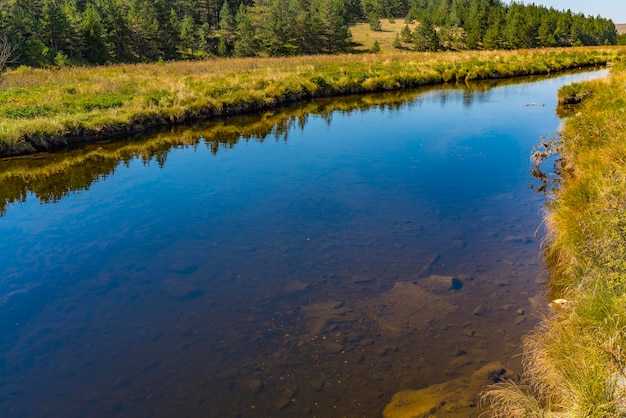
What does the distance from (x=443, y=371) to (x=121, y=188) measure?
11062 mm

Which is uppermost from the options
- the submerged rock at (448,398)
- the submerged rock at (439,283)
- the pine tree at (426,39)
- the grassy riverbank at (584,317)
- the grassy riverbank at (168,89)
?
the pine tree at (426,39)

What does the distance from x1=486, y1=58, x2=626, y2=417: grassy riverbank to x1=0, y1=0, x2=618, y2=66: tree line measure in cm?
5281

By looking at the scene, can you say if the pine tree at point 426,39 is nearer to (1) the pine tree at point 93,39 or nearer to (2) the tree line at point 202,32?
(2) the tree line at point 202,32

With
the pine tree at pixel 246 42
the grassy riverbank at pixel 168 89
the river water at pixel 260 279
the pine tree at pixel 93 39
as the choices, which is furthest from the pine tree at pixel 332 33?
the river water at pixel 260 279

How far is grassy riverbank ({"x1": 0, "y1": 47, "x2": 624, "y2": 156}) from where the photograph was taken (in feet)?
63.8

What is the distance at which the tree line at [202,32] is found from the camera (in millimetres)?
59219

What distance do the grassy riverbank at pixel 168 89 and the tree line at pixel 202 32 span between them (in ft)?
80.4

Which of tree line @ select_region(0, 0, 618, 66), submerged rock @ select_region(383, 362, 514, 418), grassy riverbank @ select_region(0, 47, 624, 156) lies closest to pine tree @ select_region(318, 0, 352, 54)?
tree line @ select_region(0, 0, 618, 66)

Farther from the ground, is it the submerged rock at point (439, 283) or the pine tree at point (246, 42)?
the pine tree at point (246, 42)

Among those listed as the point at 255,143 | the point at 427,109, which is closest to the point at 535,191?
the point at 255,143

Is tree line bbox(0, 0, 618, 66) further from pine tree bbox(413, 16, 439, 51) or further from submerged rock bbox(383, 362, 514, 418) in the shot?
submerged rock bbox(383, 362, 514, 418)

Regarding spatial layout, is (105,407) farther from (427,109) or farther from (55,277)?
(427,109)

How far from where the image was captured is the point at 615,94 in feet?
57.0

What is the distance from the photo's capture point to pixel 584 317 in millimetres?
5402
